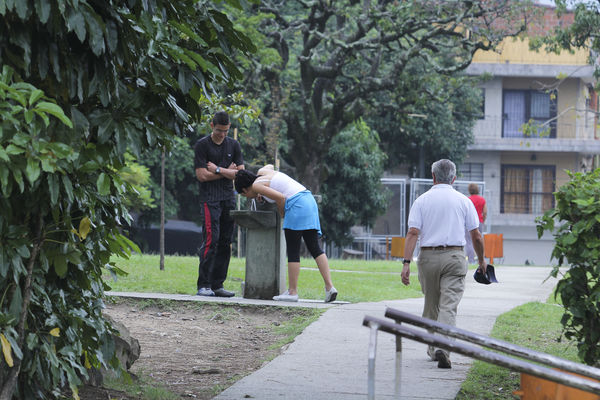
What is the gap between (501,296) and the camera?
1319 centimetres

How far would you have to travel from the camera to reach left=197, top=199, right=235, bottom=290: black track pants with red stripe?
33.5ft

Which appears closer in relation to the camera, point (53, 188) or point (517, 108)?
point (53, 188)

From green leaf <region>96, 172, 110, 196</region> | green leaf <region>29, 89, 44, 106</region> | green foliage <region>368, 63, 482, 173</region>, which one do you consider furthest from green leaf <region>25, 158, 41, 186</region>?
green foliage <region>368, 63, 482, 173</region>

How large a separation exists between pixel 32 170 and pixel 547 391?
8.07ft

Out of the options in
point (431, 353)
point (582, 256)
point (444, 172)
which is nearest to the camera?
point (582, 256)

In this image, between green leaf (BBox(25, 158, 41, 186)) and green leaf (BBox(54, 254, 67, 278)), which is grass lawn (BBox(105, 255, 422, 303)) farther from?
green leaf (BBox(25, 158, 41, 186))

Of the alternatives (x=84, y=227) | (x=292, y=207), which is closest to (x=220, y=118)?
(x=292, y=207)

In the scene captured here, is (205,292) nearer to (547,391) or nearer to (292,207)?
(292,207)

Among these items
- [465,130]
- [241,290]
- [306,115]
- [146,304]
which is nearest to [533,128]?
[306,115]

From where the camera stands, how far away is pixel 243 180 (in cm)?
978

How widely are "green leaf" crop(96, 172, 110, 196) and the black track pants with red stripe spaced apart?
5808mm

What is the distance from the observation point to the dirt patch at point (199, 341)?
6.55 m

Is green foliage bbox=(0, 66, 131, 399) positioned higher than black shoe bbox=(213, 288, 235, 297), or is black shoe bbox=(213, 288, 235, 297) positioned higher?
green foliage bbox=(0, 66, 131, 399)

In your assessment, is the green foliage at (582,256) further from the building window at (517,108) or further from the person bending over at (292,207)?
the building window at (517,108)
